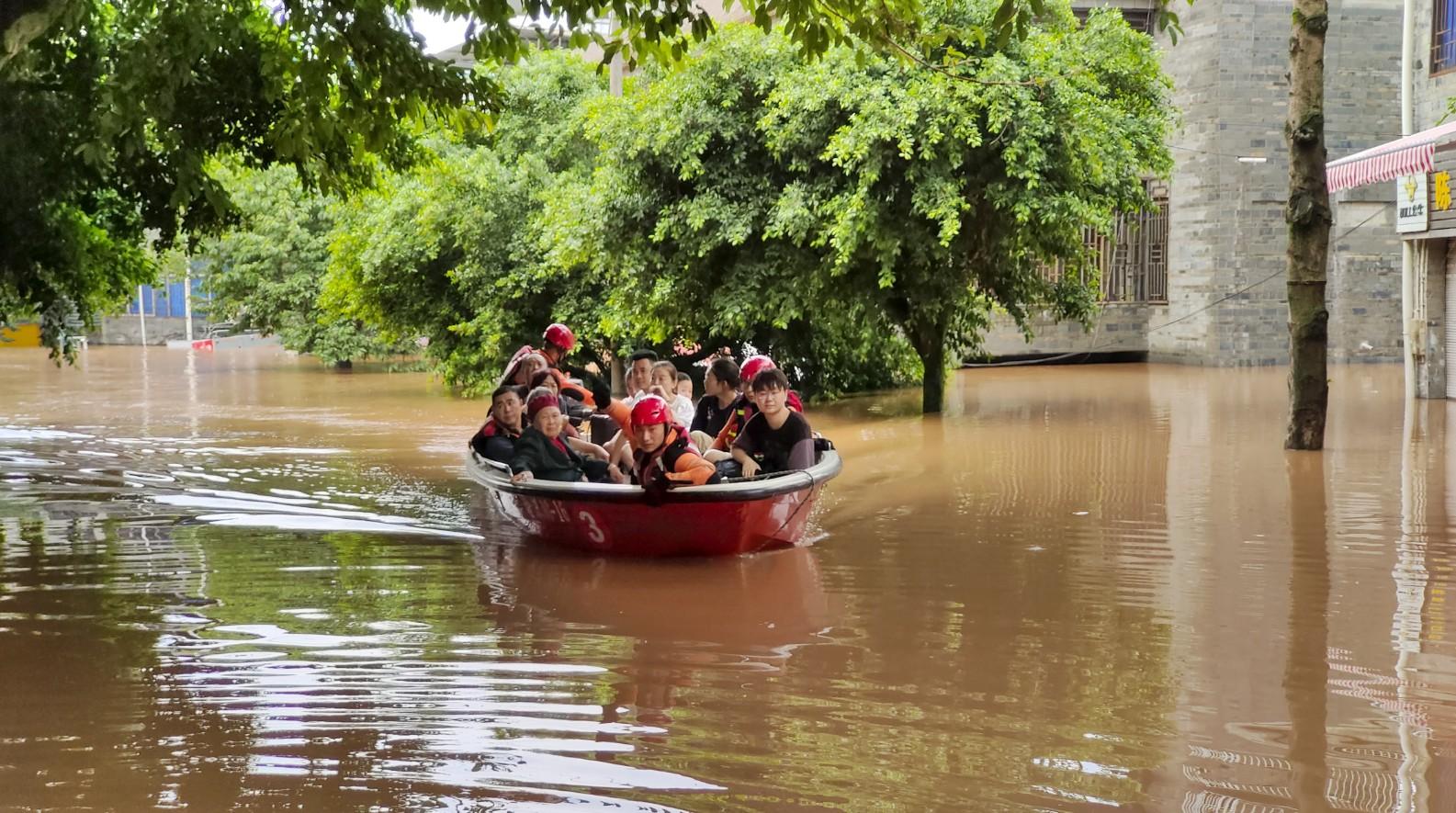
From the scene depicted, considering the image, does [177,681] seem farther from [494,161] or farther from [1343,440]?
[494,161]

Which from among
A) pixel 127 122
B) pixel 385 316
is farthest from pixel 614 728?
pixel 385 316

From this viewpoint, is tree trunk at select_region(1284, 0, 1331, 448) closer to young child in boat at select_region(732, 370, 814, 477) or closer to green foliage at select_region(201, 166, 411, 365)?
young child in boat at select_region(732, 370, 814, 477)

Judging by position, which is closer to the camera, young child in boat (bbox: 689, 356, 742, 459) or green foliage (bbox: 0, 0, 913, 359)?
green foliage (bbox: 0, 0, 913, 359)

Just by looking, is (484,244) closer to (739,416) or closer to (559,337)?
(559,337)

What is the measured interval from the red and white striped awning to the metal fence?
44.5 feet

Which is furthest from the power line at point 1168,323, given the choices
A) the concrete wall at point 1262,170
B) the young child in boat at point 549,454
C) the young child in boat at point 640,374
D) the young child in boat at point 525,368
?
the young child in boat at point 549,454

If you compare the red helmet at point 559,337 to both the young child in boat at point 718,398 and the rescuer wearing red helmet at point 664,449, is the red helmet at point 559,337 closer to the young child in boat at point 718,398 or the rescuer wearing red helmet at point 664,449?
the young child in boat at point 718,398

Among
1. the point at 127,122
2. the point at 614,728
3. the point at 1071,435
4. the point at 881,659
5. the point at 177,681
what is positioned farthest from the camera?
the point at 1071,435

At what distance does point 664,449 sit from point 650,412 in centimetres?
27

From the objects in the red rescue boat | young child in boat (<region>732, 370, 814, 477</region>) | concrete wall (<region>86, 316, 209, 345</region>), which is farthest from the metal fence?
concrete wall (<region>86, 316, 209, 345</region>)

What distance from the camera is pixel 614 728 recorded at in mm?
5852

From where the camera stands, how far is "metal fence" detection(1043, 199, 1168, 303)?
32281 mm

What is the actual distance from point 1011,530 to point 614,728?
5.70 metres

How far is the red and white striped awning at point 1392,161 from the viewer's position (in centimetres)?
1611
